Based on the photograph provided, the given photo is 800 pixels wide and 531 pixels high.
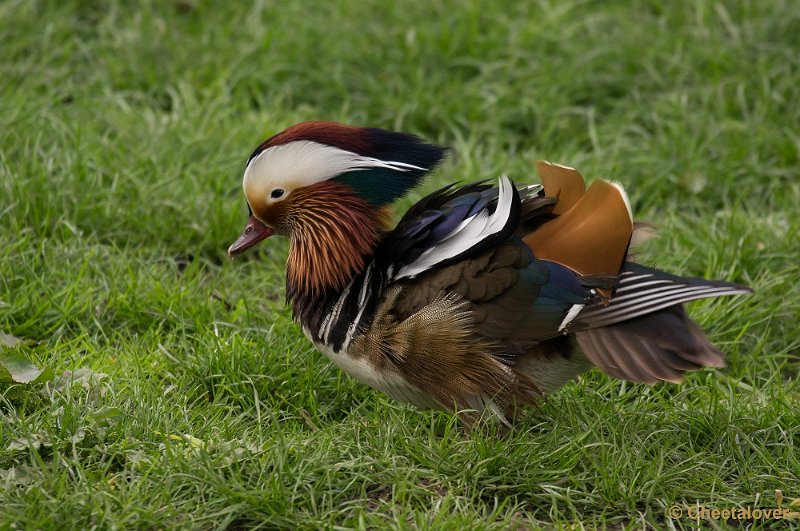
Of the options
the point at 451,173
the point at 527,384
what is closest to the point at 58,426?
the point at 527,384

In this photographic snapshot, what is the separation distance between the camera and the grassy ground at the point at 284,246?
3057mm

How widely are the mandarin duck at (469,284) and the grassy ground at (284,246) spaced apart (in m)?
0.20

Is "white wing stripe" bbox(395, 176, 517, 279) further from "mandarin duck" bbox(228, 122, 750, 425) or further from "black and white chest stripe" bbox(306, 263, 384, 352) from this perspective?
"black and white chest stripe" bbox(306, 263, 384, 352)

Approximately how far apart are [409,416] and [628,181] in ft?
6.77

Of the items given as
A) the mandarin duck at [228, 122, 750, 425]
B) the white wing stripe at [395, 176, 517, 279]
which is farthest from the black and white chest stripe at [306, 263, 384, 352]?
the white wing stripe at [395, 176, 517, 279]

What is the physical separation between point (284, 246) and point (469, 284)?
1.50 metres

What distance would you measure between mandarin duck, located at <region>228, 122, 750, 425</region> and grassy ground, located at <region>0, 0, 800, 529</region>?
202 mm

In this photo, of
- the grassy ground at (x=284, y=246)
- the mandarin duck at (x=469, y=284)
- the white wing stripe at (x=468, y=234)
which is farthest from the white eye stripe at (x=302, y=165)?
the grassy ground at (x=284, y=246)

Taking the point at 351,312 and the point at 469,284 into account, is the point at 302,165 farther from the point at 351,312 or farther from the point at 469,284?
the point at 469,284

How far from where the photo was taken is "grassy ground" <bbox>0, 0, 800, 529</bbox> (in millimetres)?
3057

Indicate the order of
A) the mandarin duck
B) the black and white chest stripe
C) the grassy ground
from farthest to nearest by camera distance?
1. the black and white chest stripe
2. the mandarin duck
3. the grassy ground

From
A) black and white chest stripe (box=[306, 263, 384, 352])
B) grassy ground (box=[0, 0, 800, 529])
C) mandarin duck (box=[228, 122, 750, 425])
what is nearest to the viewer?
grassy ground (box=[0, 0, 800, 529])

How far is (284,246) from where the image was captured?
15.0ft

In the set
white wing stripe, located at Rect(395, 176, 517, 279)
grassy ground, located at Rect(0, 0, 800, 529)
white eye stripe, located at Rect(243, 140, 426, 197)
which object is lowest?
grassy ground, located at Rect(0, 0, 800, 529)
